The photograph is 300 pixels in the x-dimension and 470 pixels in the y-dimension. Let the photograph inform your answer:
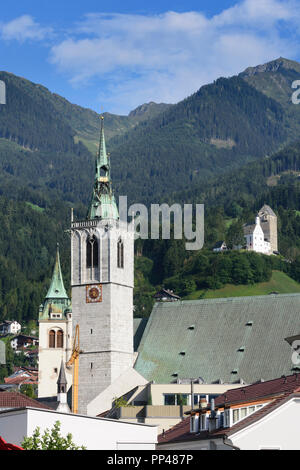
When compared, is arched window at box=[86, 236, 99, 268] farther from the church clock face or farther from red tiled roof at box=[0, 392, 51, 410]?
red tiled roof at box=[0, 392, 51, 410]

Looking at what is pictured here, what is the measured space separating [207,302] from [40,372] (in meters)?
34.8

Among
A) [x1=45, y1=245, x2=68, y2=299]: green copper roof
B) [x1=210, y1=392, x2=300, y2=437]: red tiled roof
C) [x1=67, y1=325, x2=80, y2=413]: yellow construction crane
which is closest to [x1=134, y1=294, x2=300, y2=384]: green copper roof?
[x1=67, y1=325, x2=80, y2=413]: yellow construction crane

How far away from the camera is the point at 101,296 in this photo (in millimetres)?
91500

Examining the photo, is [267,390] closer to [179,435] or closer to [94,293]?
[179,435]

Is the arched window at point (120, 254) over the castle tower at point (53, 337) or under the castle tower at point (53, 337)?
over

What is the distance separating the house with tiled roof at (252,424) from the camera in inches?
1201

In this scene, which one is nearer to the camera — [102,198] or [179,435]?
[179,435]

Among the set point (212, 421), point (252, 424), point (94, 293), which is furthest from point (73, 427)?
point (94, 293)

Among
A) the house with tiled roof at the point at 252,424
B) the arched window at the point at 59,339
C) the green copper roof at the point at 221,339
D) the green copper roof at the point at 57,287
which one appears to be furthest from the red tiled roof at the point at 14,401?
the green copper roof at the point at 57,287

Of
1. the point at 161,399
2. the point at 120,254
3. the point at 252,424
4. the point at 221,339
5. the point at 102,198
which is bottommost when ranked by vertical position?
the point at 161,399

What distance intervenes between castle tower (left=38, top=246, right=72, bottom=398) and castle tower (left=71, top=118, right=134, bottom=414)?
83.8 feet

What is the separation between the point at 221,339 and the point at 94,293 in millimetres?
11702

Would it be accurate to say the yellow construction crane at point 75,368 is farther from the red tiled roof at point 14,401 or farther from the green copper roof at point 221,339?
the red tiled roof at point 14,401
